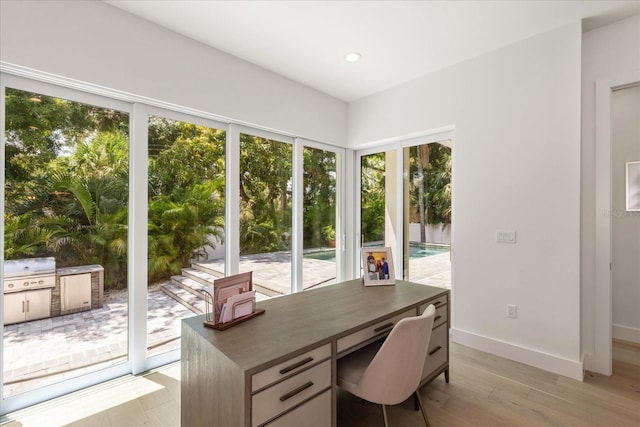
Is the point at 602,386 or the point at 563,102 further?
the point at 563,102

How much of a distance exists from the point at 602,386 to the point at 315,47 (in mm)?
3710

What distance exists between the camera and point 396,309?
6.20 feet

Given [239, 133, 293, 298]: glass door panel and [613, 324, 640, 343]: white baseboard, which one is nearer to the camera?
[613, 324, 640, 343]: white baseboard

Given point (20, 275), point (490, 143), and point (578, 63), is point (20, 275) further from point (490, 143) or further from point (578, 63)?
point (578, 63)

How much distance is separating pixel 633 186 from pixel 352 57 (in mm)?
3263

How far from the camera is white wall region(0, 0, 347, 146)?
6.42ft

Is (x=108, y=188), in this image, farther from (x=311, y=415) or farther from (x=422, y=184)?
(x=422, y=184)

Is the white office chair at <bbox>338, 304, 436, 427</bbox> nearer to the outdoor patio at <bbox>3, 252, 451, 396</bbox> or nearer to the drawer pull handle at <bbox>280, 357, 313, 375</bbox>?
the drawer pull handle at <bbox>280, 357, 313, 375</bbox>

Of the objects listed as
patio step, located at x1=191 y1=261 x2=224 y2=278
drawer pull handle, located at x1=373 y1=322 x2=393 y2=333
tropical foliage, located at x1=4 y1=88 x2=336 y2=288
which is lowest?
drawer pull handle, located at x1=373 y1=322 x2=393 y2=333

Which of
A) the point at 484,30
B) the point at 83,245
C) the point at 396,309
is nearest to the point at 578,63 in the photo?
the point at 484,30

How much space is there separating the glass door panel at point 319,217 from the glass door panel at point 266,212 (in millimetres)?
276

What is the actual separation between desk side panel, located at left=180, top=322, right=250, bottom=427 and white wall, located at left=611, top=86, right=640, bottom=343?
396 centimetres

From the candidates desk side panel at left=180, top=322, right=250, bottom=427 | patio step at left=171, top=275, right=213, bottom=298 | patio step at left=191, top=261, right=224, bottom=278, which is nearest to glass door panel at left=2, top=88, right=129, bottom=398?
patio step at left=171, top=275, right=213, bottom=298

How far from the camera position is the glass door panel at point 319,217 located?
394 cm
